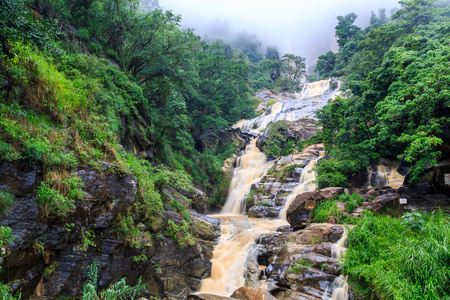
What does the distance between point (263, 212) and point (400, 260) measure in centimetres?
1019

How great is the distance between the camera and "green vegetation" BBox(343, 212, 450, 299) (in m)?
5.50

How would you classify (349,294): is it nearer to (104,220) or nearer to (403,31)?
(104,220)

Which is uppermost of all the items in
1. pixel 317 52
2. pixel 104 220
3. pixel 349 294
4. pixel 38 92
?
pixel 317 52

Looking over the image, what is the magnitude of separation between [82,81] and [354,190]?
1402 cm

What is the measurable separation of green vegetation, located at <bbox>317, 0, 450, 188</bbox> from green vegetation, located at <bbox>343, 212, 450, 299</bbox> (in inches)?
118

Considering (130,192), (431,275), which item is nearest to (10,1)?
(130,192)

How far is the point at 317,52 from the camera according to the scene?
341 ft

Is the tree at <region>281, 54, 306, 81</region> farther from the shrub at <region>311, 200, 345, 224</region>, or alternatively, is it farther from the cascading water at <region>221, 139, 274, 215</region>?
the shrub at <region>311, 200, 345, 224</region>

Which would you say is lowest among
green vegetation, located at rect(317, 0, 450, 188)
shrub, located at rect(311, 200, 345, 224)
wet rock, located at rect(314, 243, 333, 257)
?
wet rock, located at rect(314, 243, 333, 257)

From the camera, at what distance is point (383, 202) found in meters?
10.9

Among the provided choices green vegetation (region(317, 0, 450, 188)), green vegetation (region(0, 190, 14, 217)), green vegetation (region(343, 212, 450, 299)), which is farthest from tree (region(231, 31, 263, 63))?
green vegetation (region(0, 190, 14, 217))

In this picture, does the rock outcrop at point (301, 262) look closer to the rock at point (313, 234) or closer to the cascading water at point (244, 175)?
the rock at point (313, 234)

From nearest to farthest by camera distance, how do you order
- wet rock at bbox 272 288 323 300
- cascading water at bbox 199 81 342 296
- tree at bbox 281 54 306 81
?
1. wet rock at bbox 272 288 323 300
2. cascading water at bbox 199 81 342 296
3. tree at bbox 281 54 306 81

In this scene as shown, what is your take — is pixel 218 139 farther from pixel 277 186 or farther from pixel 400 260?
pixel 400 260
